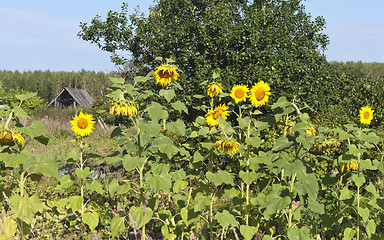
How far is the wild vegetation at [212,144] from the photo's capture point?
326cm

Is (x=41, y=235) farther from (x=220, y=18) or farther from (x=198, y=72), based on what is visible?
(x=220, y=18)

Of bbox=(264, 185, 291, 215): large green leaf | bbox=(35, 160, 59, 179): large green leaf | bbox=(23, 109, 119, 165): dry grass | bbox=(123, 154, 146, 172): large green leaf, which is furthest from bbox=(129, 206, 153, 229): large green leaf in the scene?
bbox=(23, 109, 119, 165): dry grass

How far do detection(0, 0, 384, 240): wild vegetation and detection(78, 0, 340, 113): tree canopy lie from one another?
42 mm

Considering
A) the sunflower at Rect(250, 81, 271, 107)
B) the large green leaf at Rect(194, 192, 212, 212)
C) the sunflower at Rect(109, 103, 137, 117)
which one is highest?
the sunflower at Rect(250, 81, 271, 107)

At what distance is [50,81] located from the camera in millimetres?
70750

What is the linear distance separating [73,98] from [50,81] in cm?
3262

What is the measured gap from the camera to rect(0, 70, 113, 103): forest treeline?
67438mm

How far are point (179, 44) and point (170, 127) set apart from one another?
671 centimetres

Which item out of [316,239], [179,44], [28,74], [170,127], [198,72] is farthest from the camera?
[28,74]

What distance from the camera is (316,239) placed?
430 centimetres

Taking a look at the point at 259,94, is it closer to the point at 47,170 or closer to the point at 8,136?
the point at 47,170

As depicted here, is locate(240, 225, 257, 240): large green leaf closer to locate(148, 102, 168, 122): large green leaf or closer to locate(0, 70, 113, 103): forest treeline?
locate(148, 102, 168, 122): large green leaf

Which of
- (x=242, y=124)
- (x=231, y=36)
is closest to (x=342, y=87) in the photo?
(x=231, y=36)

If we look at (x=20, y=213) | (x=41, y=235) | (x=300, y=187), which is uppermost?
(x=300, y=187)
